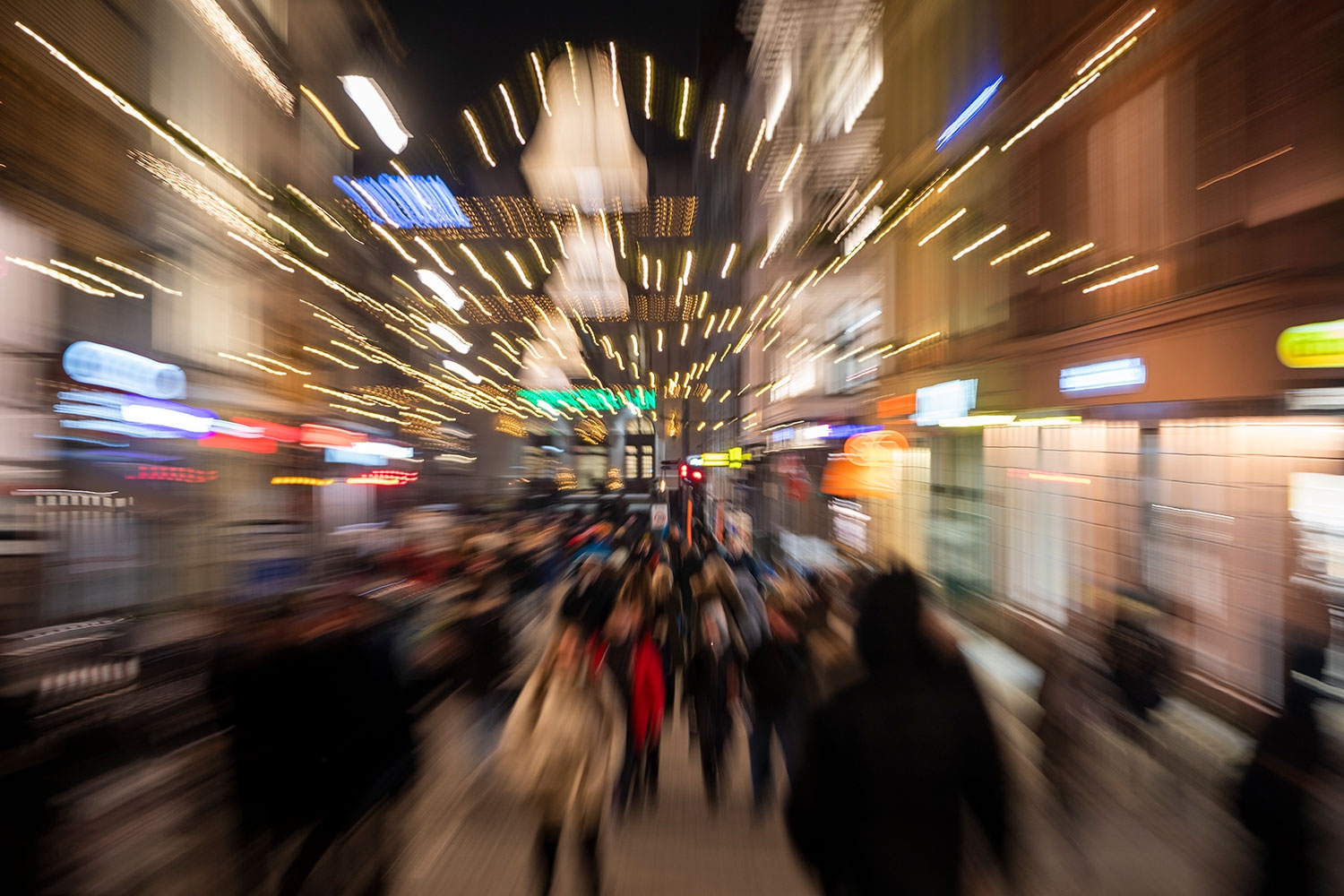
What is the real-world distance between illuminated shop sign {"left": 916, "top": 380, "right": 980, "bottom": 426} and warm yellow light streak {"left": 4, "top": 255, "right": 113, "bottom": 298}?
12.9 meters

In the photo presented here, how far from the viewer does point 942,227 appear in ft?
41.5

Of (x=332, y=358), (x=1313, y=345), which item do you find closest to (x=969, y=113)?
(x=1313, y=345)

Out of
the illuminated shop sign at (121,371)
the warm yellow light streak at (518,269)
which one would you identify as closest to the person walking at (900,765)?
the illuminated shop sign at (121,371)

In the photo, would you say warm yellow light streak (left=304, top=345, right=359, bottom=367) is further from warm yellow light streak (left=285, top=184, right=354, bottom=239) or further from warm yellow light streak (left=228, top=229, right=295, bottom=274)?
warm yellow light streak (left=285, top=184, right=354, bottom=239)

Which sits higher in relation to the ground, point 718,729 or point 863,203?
point 863,203

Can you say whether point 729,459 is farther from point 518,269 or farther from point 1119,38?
point 1119,38

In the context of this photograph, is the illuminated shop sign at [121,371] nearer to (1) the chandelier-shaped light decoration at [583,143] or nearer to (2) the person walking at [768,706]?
(2) the person walking at [768,706]

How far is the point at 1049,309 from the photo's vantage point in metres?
9.10

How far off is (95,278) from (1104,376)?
524 inches

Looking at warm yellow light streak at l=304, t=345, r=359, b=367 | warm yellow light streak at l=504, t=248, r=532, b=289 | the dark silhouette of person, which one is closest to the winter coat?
the dark silhouette of person

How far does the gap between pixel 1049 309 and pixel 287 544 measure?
1404 centimetres

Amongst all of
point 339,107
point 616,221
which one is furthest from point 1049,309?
point 339,107

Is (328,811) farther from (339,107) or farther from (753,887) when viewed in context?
(339,107)

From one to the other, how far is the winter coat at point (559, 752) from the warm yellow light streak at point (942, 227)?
12017mm
